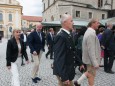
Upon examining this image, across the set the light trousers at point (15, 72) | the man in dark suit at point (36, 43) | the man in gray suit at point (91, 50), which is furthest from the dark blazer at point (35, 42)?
the man in gray suit at point (91, 50)

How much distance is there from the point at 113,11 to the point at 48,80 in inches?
1359

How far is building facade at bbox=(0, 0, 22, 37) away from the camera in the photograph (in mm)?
73938

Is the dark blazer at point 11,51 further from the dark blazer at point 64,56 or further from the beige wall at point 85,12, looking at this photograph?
the beige wall at point 85,12

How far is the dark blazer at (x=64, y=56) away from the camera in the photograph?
3.67 metres

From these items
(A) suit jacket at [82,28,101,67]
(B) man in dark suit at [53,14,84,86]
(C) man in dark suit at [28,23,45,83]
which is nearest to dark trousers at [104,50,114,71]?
(C) man in dark suit at [28,23,45,83]

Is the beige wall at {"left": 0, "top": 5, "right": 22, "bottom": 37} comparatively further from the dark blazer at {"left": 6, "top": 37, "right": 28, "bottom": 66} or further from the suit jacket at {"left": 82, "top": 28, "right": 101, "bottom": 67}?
the suit jacket at {"left": 82, "top": 28, "right": 101, "bottom": 67}

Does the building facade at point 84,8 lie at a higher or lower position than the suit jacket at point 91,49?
higher

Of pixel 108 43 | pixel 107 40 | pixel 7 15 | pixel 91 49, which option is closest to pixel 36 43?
pixel 91 49

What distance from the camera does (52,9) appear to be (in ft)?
150

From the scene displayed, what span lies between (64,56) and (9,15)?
243 ft

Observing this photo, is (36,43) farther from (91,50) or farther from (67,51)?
(67,51)

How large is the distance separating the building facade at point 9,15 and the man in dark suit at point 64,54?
71.1m

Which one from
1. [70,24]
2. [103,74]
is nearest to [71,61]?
[70,24]

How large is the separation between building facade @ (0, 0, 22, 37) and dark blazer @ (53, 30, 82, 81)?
7118cm
